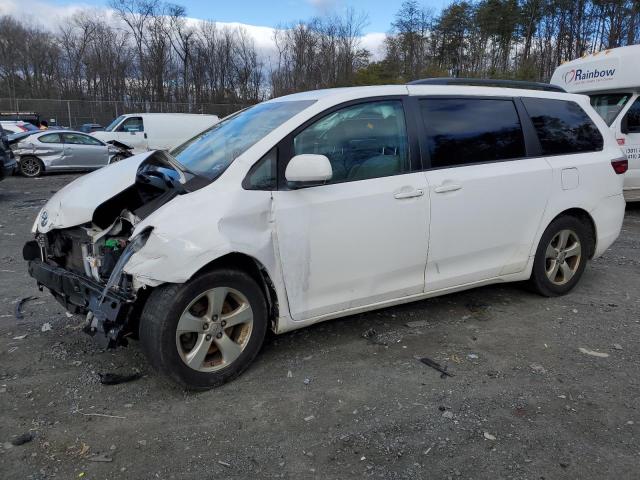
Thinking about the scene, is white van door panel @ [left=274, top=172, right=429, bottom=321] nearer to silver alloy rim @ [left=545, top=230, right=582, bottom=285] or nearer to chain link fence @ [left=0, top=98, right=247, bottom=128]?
silver alloy rim @ [left=545, top=230, right=582, bottom=285]

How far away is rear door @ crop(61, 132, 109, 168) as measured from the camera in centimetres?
1673

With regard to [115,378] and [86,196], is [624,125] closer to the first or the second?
[86,196]

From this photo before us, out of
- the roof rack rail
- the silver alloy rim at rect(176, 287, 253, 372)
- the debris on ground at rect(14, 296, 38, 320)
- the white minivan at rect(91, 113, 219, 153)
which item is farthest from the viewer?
the white minivan at rect(91, 113, 219, 153)

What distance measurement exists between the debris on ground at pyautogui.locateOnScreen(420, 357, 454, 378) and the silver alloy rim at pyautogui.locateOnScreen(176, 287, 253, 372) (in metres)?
1.26

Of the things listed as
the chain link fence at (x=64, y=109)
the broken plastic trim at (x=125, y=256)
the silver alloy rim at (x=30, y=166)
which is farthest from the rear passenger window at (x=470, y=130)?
the chain link fence at (x=64, y=109)

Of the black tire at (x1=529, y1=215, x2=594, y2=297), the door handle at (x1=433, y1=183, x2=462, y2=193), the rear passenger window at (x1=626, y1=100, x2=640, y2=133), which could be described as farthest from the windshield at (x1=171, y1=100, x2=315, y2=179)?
the rear passenger window at (x1=626, y1=100, x2=640, y2=133)

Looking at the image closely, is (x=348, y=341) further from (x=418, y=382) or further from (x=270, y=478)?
(x=270, y=478)

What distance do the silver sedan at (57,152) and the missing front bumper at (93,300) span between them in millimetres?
13126

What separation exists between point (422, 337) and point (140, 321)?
2.12 m

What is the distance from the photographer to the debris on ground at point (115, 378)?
132 inches

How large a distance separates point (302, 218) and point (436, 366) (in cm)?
139

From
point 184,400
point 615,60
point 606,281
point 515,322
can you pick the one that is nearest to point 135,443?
point 184,400

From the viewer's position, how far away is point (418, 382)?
3.37 m

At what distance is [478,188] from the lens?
4.05m
